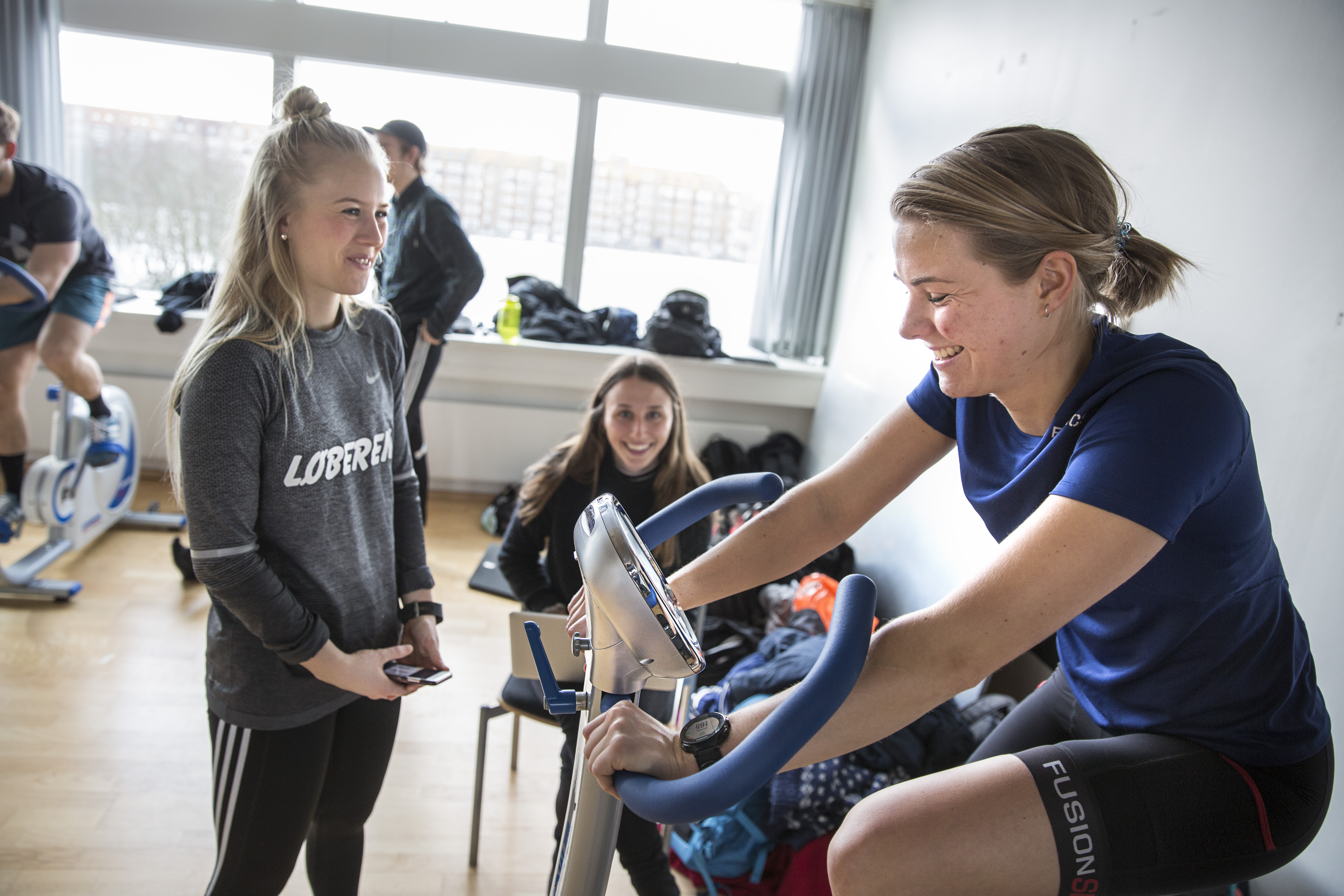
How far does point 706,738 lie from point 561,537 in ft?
4.23

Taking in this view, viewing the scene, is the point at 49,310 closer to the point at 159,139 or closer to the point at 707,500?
the point at 159,139

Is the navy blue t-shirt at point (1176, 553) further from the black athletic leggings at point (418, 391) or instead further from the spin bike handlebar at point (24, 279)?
the black athletic leggings at point (418, 391)

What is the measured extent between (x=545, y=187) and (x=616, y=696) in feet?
14.1

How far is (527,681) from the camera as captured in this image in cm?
189

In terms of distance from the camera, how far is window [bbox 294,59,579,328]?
4363mm

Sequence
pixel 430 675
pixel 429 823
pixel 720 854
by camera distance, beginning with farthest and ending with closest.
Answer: pixel 429 823 → pixel 720 854 → pixel 430 675

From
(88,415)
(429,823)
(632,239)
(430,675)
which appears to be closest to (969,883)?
(430,675)

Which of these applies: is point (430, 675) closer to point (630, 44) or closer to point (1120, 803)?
point (1120, 803)

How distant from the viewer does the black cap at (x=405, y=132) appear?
322 centimetres

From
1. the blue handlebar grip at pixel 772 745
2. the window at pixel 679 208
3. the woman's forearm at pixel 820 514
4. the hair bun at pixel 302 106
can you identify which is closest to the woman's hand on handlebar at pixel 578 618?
the woman's forearm at pixel 820 514

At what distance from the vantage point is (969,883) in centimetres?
75

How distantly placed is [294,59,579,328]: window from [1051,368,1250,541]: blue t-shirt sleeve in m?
3.91

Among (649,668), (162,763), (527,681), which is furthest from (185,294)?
(649,668)

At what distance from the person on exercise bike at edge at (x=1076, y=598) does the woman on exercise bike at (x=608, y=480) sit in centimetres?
91
